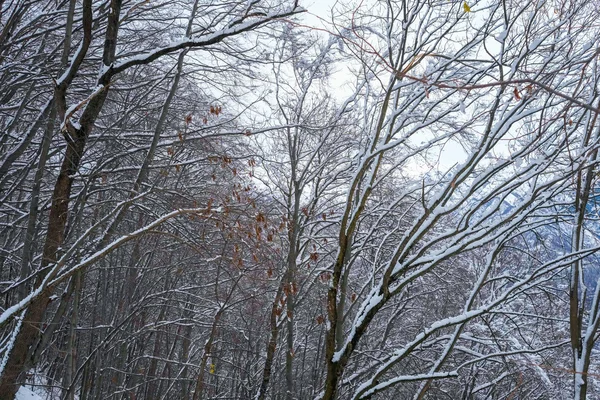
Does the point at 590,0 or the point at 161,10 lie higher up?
the point at 161,10

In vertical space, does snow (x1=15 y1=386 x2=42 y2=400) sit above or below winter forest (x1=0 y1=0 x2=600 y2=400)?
below

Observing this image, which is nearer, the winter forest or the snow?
the winter forest

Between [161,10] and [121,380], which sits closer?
[161,10]

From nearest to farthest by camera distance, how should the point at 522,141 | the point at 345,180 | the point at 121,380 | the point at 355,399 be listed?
the point at 355,399 < the point at 522,141 < the point at 345,180 < the point at 121,380

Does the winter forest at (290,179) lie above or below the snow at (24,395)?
above

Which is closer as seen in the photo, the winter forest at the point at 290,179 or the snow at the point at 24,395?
the winter forest at the point at 290,179

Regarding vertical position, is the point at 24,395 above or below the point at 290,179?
below

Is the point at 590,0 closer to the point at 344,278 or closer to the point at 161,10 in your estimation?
the point at 344,278

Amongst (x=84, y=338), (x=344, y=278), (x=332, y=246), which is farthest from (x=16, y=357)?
(x=84, y=338)

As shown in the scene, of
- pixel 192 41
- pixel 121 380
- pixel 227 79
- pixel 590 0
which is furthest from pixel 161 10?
pixel 121 380

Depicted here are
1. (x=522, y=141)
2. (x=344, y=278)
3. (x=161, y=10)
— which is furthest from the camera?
(x=344, y=278)

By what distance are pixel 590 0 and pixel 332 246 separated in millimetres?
7093

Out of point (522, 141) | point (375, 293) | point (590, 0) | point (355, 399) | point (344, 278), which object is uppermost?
point (590, 0)

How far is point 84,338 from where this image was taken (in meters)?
12.3
